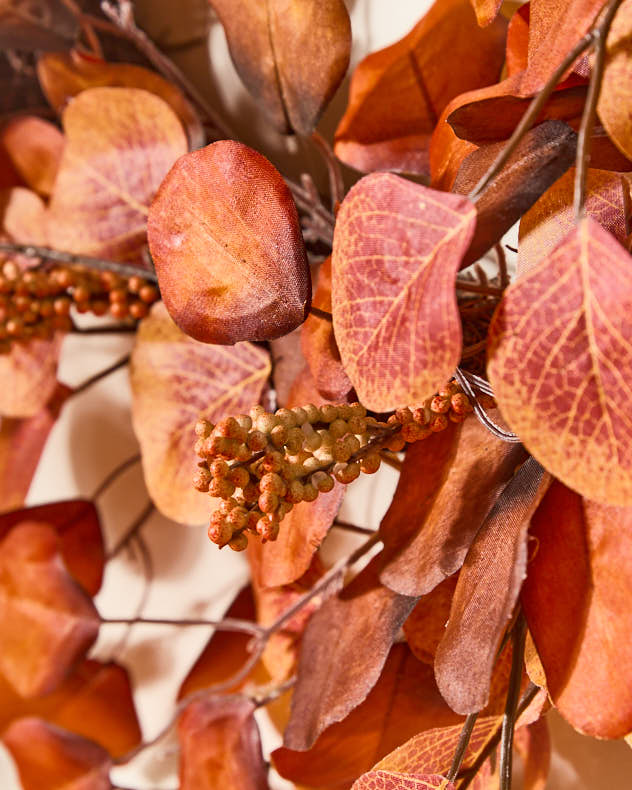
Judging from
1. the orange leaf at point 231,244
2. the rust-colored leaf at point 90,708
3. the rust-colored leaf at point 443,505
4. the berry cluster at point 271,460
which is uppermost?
the orange leaf at point 231,244

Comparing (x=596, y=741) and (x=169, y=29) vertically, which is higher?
(x=169, y=29)

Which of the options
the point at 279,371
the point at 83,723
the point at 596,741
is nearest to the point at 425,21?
the point at 279,371

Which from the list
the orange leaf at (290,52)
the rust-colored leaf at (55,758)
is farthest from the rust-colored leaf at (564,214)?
the rust-colored leaf at (55,758)

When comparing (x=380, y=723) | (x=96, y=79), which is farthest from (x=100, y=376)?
(x=380, y=723)

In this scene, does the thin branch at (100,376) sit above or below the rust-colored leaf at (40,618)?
above

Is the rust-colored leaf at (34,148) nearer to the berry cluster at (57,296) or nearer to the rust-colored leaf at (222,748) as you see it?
the berry cluster at (57,296)

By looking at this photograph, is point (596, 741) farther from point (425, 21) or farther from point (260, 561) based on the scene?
point (425, 21)
